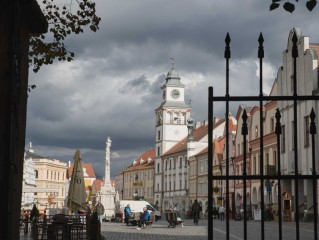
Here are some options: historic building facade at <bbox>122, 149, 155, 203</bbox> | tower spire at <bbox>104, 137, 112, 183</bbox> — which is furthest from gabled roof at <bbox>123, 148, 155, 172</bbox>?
tower spire at <bbox>104, 137, 112, 183</bbox>

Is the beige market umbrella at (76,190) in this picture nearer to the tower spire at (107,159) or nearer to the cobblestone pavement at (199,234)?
the cobblestone pavement at (199,234)

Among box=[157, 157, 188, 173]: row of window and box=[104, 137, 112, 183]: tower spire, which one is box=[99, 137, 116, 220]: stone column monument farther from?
box=[157, 157, 188, 173]: row of window

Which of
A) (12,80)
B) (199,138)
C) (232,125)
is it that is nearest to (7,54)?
(12,80)

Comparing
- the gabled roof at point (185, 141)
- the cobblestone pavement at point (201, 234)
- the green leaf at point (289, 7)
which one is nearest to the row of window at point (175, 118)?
the gabled roof at point (185, 141)

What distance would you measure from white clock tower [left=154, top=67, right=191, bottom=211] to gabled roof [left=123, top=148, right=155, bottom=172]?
271 inches

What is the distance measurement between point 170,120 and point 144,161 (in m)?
15.9

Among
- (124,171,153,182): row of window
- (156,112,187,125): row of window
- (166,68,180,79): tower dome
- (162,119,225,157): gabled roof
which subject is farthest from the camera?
(124,171,153,182): row of window

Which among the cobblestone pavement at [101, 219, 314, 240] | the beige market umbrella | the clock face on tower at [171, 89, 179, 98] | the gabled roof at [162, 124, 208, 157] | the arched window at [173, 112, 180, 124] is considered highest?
the clock face on tower at [171, 89, 179, 98]

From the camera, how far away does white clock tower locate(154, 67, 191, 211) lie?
113 meters

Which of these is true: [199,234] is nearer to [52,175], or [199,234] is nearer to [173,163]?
[173,163]

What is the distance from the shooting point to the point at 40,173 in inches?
4473

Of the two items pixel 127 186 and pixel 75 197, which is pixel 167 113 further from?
pixel 75 197

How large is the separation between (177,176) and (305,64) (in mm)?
61937

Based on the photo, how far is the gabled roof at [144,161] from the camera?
4811 inches
